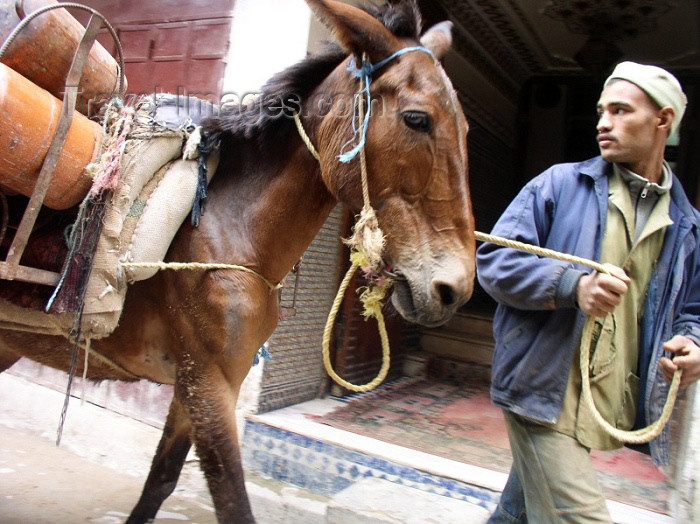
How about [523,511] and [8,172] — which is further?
[523,511]

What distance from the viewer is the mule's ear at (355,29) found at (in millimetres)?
1564

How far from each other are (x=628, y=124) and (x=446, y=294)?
795 mm

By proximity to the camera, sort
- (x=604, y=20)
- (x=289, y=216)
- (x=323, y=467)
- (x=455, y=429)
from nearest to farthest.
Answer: (x=289, y=216) → (x=323, y=467) → (x=455, y=429) → (x=604, y=20)

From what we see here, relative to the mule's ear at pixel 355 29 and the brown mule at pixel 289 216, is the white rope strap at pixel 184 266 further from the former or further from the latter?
the mule's ear at pixel 355 29

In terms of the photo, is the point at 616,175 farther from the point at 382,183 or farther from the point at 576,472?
the point at 576,472

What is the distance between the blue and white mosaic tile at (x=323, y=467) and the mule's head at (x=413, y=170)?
5.82ft

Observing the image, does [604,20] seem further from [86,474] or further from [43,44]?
[86,474]

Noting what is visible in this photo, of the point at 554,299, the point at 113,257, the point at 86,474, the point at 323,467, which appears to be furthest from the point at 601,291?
the point at 86,474

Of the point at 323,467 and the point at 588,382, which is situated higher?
the point at 588,382

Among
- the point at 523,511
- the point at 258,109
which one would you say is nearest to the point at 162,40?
the point at 258,109

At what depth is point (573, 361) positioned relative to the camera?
1.64m

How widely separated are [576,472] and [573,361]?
32 centimetres

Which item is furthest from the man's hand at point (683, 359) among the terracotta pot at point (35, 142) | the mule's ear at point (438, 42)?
the terracotta pot at point (35, 142)

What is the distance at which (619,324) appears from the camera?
166cm
